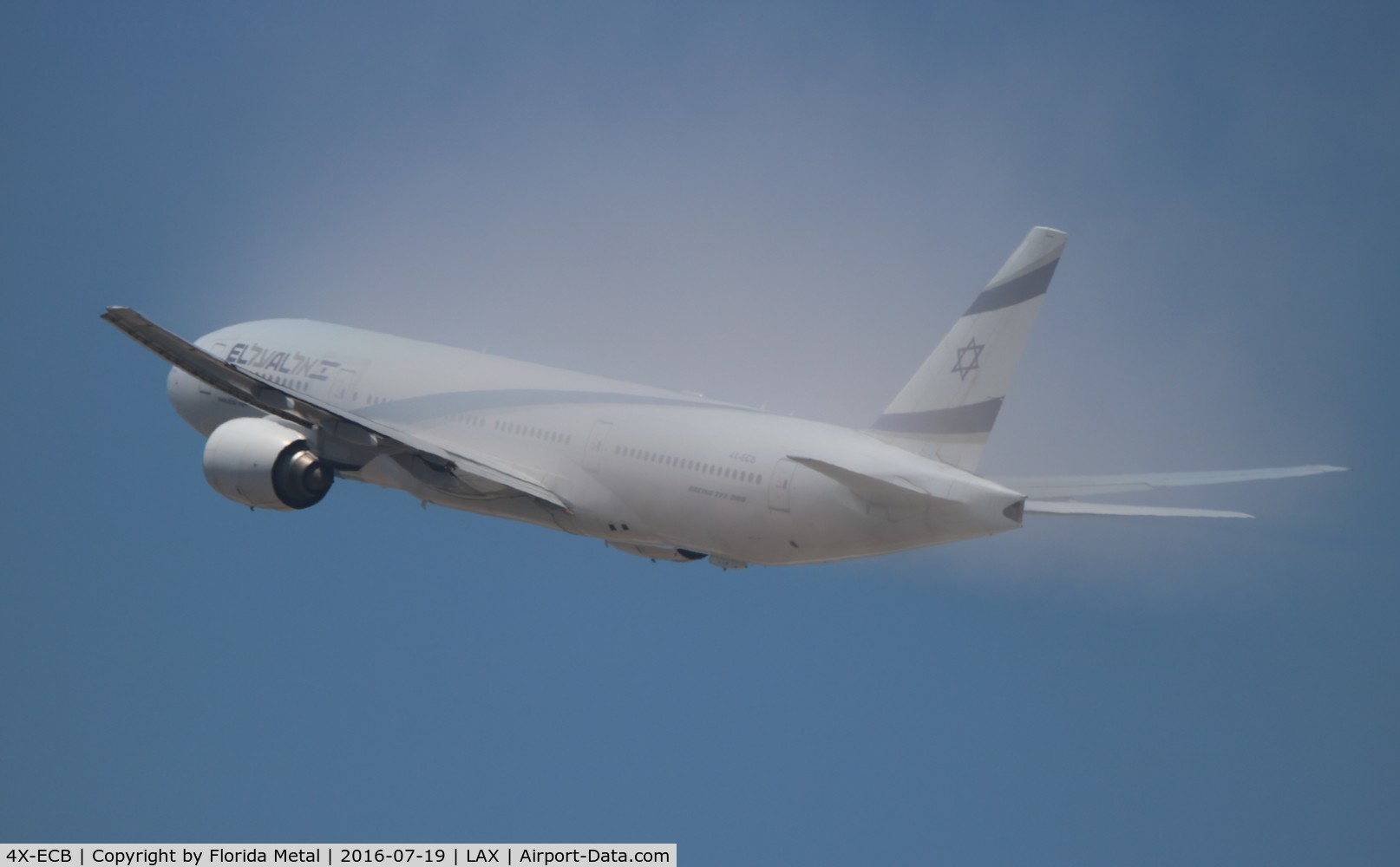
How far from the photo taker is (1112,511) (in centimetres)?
2438

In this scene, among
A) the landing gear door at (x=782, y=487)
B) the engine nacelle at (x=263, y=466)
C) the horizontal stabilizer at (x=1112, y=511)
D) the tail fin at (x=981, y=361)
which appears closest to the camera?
the horizontal stabilizer at (x=1112, y=511)

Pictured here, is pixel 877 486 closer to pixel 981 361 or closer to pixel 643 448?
pixel 981 361

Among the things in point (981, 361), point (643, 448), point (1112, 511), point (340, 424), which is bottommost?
point (1112, 511)

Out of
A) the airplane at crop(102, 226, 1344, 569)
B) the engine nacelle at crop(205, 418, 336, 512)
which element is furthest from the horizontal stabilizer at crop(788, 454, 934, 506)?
the engine nacelle at crop(205, 418, 336, 512)

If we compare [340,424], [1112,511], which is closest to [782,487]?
[1112,511]

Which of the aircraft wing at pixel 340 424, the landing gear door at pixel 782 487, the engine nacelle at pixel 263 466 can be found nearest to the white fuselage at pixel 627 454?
the landing gear door at pixel 782 487

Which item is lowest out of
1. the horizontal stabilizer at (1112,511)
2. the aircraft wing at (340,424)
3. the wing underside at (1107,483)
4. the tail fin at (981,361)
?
the horizontal stabilizer at (1112,511)

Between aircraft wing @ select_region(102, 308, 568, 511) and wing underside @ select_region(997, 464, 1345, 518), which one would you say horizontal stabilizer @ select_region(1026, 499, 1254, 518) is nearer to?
wing underside @ select_region(997, 464, 1345, 518)

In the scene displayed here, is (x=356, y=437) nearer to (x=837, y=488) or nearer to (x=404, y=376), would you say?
(x=404, y=376)

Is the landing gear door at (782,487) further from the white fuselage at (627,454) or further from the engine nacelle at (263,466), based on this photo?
the engine nacelle at (263,466)

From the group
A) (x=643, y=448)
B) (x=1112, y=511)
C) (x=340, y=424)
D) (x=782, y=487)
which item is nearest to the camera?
(x=1112, y=511)

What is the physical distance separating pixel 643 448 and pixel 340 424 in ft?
16.9

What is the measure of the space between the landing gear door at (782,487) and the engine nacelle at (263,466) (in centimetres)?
807

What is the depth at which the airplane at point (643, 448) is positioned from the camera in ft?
82.8
